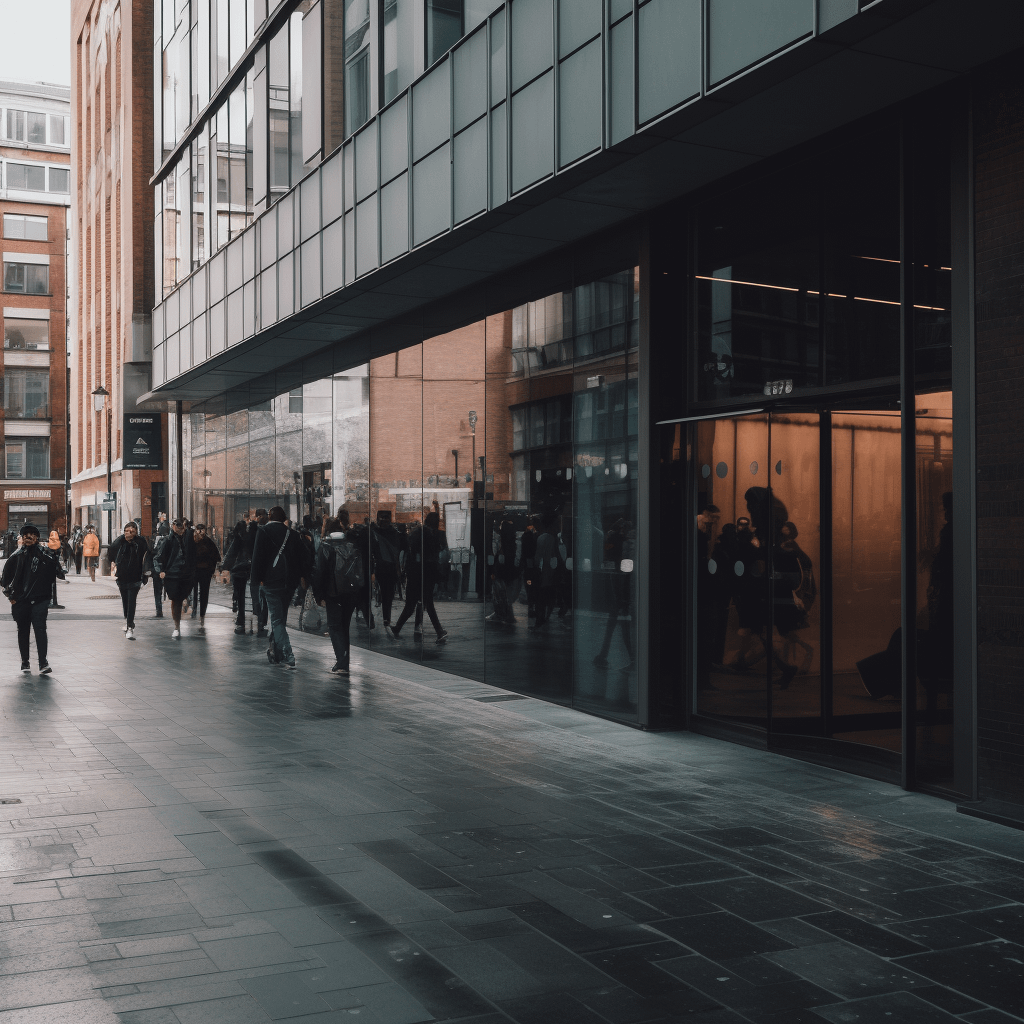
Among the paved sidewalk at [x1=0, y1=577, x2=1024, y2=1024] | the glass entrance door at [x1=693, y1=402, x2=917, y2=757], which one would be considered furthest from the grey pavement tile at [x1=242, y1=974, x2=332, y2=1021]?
the glass entrance door at [x1=693, y1=402, x2=917, y2=757]

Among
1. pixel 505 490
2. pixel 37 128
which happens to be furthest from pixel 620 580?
pixel 37 128

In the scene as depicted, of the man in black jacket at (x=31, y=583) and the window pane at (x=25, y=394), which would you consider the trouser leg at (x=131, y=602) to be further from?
the window pane at (x=25, y=394)

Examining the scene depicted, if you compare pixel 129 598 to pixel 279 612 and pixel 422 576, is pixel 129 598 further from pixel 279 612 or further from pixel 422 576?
pixel 422 576

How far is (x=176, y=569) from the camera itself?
729 inches

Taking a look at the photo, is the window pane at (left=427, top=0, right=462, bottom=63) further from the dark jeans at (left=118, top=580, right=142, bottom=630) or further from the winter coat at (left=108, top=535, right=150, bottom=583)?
the dark jeans at (left=118, top=580, right=142, bottom=630)

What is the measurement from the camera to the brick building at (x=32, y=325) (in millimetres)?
Answer: 69812

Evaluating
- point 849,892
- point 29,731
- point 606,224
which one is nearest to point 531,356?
point 606,224

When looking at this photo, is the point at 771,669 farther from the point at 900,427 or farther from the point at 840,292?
the point at 840,292

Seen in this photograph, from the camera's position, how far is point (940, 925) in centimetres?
502

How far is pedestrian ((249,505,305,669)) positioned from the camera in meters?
14.4

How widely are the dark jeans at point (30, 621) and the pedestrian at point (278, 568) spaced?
8.44 ft

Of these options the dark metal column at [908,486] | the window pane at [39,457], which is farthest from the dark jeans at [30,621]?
the window pane at [39,457]

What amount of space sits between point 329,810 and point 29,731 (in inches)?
158

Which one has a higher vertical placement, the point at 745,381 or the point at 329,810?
the point at 745,381
